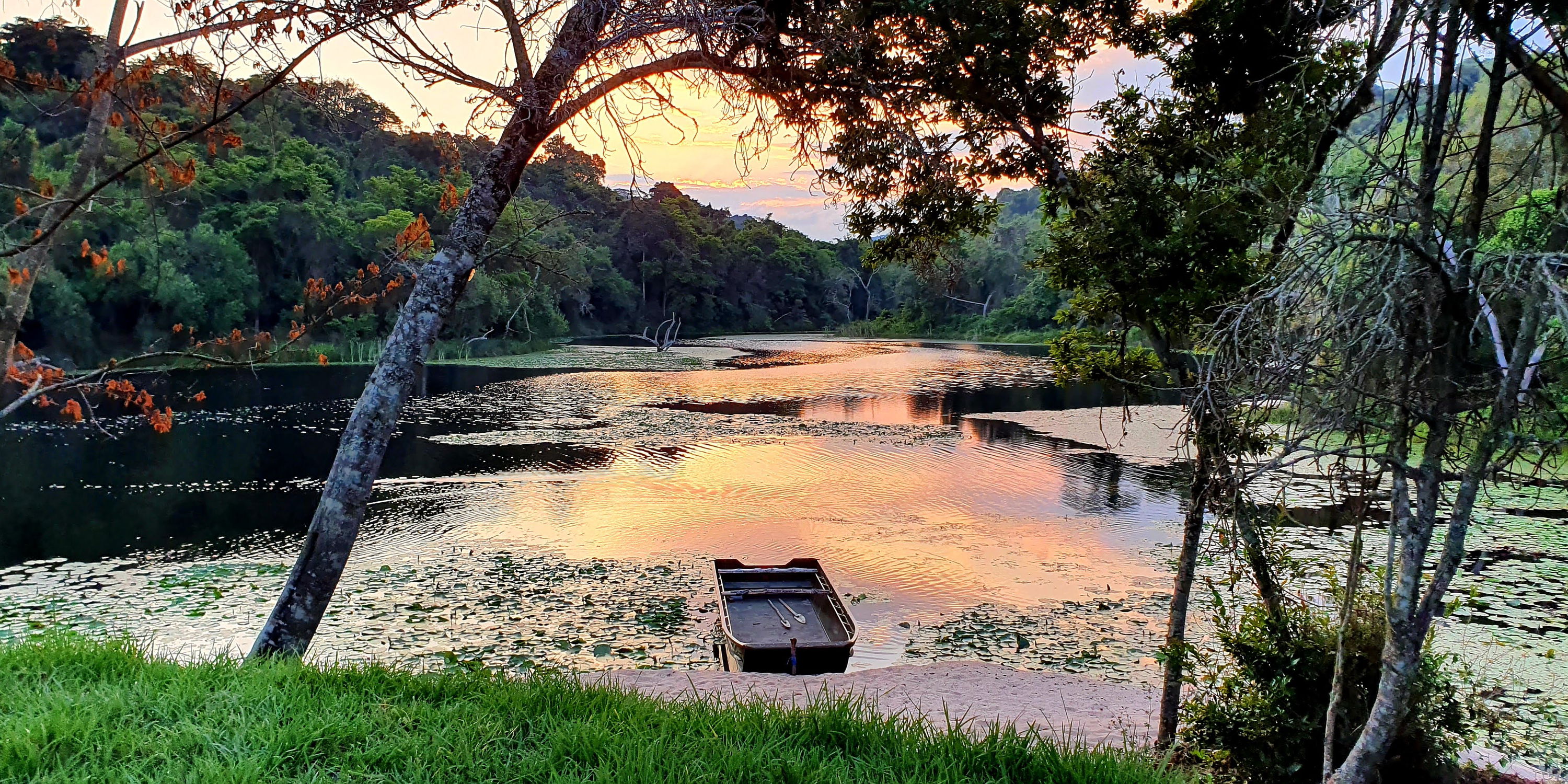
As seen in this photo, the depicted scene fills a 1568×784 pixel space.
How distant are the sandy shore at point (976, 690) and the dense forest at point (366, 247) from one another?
286 cm

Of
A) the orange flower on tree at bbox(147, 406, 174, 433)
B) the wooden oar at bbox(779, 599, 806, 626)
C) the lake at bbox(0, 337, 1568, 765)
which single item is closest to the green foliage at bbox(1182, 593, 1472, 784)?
the lake at bbox(0, 337, 1568, 765)

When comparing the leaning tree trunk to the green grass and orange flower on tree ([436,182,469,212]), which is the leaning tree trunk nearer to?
orange flower on tree ([436,182,469,212])

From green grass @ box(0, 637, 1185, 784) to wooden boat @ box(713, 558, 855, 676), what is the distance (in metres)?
4.00

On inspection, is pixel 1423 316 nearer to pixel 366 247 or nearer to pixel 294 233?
pixel 366 247

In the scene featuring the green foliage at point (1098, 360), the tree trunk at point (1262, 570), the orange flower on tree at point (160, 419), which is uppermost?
the green foliage at point (1098, 360)

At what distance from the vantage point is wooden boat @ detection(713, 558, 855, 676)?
7.51 meters

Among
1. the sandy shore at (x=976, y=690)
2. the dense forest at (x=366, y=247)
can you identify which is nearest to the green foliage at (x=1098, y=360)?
the dense forest at (x=366, y=247)

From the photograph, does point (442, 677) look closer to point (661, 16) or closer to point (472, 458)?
point (661, 16)

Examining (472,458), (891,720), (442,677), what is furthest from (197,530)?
(891,720)

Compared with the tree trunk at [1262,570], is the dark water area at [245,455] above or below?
below

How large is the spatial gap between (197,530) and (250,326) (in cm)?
2869

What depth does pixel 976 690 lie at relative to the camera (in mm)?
7043

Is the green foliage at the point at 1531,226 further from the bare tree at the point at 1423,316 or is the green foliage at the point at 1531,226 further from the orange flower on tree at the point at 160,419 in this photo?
the orange flower on tree at the point at 160,419

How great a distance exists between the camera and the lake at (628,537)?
8258 millimetres
